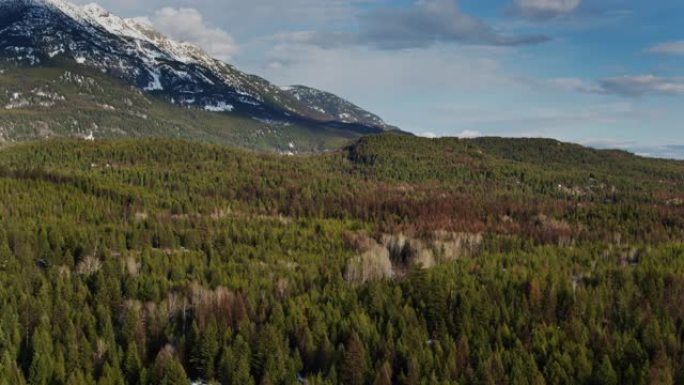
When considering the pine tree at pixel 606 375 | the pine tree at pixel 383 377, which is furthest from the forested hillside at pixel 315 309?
the pine tree at pixel 383 377

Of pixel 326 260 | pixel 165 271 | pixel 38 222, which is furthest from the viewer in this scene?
pixel 38 222

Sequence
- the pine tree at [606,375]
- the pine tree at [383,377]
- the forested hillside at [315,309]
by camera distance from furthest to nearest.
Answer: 1. the forested hillside at [315,309]
2. the pine tree at [383,377]
3. the pine tree at [606,375]

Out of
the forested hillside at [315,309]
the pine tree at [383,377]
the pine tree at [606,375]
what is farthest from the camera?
the forested hillside at [315,309]

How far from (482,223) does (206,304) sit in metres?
111

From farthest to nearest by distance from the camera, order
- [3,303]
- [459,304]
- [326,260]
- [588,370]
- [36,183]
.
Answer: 1. [36,183]
2. [326,260]
3. [459,304]
4. [3,303]
5. [588,370]

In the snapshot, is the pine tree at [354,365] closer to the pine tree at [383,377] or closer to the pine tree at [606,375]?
the pine tree at [383,377]

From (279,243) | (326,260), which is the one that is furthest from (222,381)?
(279,243)

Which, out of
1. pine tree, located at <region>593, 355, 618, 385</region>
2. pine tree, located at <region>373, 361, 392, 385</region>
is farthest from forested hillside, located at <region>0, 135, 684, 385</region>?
pine tree, located at <region>373, 361, 392, 385</region>

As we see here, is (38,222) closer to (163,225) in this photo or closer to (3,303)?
(163,225)

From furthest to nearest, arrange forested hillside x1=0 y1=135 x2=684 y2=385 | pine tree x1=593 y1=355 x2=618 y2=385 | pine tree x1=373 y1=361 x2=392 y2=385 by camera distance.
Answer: forested hillside x1=0 y1=135 x2=684 y2=385
pine tree x1=373 y1=361 x2=392 y2=385
pine tree x1=593 y1=355 x2=618 y2=385

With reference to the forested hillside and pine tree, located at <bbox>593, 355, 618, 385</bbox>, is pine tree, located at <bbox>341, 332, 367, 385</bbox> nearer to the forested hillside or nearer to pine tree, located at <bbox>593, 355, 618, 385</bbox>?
the forested hillside

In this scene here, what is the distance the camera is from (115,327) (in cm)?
6625

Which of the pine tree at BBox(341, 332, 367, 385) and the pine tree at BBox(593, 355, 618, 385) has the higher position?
the pine tree at BBox(593, 355, 618, 385)

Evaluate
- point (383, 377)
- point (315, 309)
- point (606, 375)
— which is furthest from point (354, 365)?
point (606, 375)
